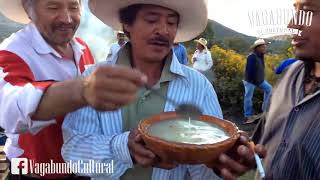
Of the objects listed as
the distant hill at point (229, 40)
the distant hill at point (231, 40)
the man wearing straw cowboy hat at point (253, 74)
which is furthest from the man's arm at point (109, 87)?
the distant hill at point (229, 40)

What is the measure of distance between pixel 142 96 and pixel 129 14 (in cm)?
35

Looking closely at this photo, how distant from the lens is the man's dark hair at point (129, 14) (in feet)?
5.14

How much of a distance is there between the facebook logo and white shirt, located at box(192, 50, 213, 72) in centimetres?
525

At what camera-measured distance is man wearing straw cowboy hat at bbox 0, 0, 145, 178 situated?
2.96 feet

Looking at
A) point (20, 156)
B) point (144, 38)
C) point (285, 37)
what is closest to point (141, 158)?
point (144, 38)

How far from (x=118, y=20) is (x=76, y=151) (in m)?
0.64

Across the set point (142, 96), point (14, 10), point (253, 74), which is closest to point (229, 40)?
point (253, 74)

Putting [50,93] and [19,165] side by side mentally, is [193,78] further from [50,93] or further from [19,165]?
[19,165]

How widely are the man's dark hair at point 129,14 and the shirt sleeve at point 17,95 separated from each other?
454 mm

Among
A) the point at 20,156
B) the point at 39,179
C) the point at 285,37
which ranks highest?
the point at 285,37

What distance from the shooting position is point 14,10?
186 centimetres

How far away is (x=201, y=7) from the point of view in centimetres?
167

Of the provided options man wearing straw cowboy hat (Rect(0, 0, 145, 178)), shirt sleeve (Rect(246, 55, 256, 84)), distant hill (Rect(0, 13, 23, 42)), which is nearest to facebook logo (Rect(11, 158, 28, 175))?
man wearing straw cowboy hat (Rect(0, 0, 145, 178))

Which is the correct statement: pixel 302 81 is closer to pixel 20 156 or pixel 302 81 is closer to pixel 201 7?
pixel 201 7
